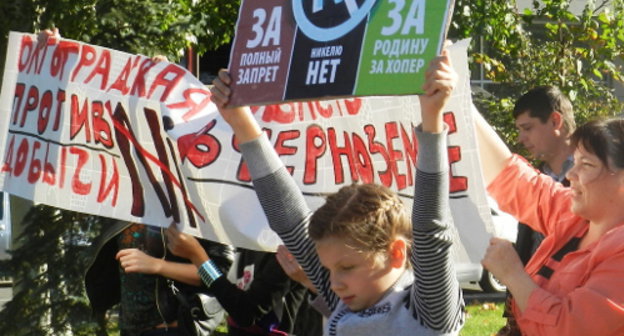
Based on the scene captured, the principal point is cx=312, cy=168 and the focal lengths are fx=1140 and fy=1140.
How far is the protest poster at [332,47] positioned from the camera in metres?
2.94

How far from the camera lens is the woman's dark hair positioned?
10.5 feet

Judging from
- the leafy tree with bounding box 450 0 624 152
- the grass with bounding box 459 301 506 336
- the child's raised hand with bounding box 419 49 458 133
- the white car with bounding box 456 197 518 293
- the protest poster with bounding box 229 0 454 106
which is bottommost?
the grass with bounding box 459 301 506 336

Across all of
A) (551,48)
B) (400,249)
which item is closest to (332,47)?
(400,249)

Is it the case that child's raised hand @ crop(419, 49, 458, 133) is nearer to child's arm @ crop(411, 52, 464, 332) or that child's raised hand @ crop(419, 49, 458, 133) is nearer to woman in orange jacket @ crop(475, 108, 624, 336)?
child's arm @ crop(411, 52, 464, 332)

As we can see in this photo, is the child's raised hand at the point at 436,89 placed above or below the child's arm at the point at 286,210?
above

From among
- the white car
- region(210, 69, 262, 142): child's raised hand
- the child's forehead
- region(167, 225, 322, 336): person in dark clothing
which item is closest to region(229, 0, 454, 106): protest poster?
region(210, 69, 262, 142): child's raised hand

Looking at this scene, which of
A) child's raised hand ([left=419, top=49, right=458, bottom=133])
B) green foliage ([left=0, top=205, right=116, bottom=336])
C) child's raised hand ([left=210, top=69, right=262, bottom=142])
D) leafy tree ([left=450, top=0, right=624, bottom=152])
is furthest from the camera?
leafy tree ([left=450, top=0, right=624, bottom=152])

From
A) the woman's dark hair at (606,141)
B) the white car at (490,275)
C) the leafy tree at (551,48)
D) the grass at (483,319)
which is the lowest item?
the grass at (483,319)

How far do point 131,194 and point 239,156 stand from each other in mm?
497

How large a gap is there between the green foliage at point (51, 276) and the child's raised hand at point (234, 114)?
2903 mm

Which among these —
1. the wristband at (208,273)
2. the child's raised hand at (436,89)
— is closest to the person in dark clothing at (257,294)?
the wristband at (208,273)

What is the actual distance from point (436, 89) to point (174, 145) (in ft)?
6.82

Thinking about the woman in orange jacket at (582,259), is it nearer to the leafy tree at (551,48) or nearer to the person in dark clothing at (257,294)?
the person in dark clothing at (257,294)

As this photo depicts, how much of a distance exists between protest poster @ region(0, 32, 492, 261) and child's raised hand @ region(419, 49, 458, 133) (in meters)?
1.10
